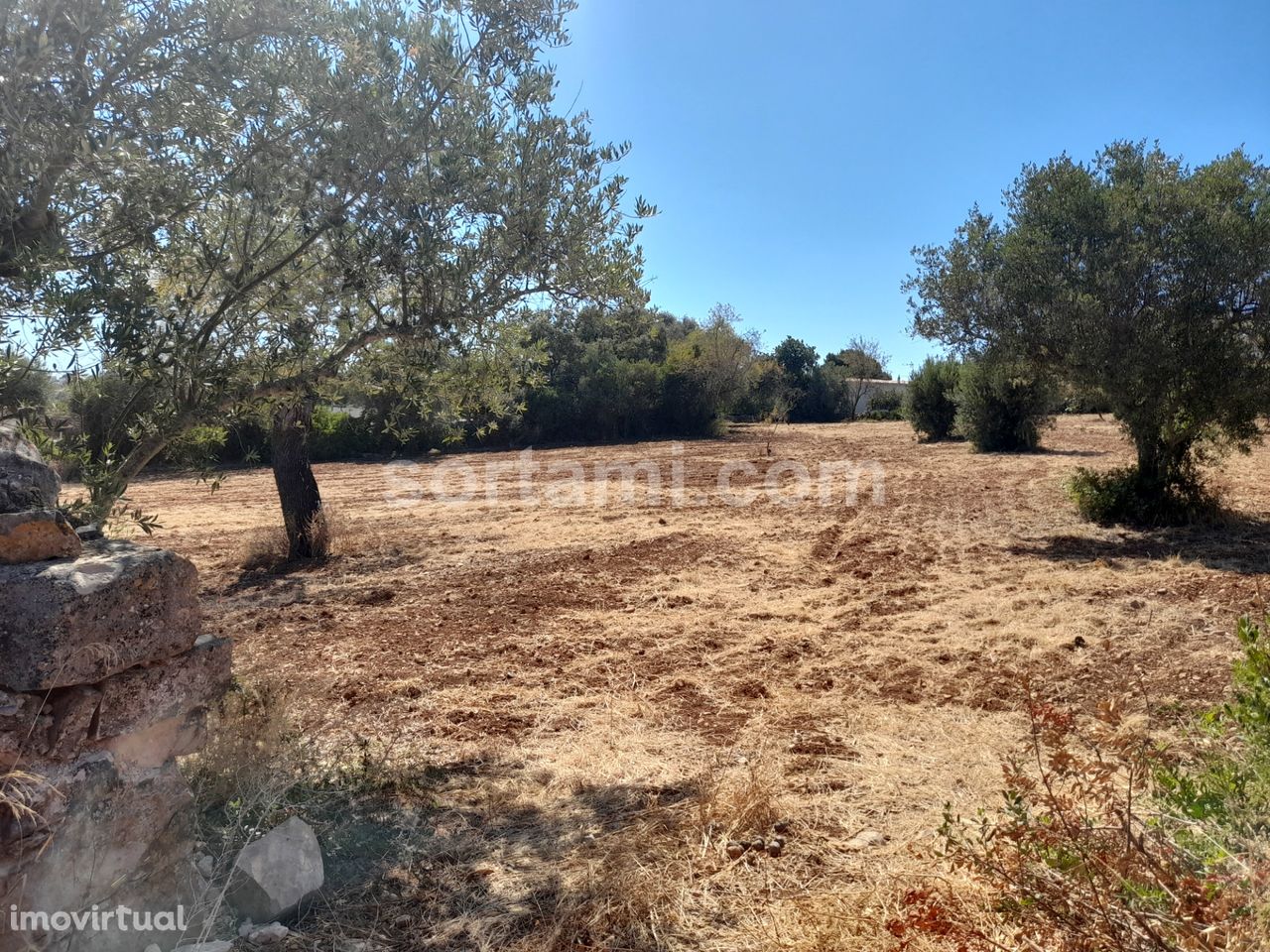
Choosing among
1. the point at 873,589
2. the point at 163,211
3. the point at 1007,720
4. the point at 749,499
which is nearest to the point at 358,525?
the point at 749,499

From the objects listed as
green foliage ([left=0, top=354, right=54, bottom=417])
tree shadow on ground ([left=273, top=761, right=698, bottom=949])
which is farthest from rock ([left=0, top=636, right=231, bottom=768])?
green foliage ([left=0, top=354, right=54, bottom=417])

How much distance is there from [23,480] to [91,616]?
62cm

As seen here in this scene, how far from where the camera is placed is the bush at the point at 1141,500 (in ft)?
31.7

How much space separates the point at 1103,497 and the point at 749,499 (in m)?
5.47

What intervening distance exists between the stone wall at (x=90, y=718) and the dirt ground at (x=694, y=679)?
0.60 meters

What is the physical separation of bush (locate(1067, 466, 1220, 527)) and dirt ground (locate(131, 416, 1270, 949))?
444mm

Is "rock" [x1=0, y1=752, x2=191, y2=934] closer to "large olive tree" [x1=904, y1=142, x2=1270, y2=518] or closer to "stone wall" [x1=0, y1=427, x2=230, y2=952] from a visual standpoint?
"stone wall" [x1=0, y1=427, x2=230, y2=952]

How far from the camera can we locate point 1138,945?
189 cm

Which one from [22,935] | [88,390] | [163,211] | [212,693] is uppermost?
[163,211]

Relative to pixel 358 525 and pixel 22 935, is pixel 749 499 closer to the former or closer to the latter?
pixel 358 525

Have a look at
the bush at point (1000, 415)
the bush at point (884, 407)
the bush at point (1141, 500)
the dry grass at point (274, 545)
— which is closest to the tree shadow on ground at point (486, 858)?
the dry grass at point (274, 545)

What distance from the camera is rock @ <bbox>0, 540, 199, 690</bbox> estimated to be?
2.20 meters

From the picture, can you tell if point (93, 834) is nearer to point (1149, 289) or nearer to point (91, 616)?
point (91, 616)

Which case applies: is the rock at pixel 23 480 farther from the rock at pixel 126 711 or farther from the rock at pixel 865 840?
the rock at pixel 865 840
